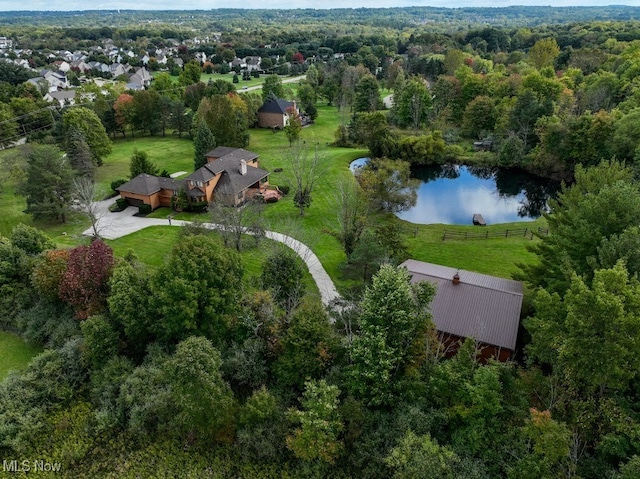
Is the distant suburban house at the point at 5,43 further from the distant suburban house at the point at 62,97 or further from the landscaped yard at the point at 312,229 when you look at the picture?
the landscaped yard at the point at 312,229

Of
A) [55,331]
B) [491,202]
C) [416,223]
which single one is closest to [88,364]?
[55,331]

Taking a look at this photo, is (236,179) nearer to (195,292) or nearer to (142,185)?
(142,185)

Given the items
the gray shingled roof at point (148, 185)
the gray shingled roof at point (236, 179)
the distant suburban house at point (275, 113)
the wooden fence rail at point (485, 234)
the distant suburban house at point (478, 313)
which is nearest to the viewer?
the distant suburban house at point (478, 313)

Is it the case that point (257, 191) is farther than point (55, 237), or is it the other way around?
point (257, 191)

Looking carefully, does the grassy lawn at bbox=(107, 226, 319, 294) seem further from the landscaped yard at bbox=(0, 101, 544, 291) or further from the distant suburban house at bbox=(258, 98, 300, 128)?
the distant suburban house at bbox=(258, 98, 300, 128)

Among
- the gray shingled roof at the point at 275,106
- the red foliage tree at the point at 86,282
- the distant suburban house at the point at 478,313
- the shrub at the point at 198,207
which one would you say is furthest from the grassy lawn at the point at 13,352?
the gray shingled roof at the point at 275,106

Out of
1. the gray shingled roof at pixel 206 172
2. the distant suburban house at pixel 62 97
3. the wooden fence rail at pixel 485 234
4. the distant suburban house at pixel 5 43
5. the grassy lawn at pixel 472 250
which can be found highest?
the distant suburban house at pixel 5 43

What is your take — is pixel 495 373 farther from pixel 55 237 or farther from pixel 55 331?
pixel 55 237
